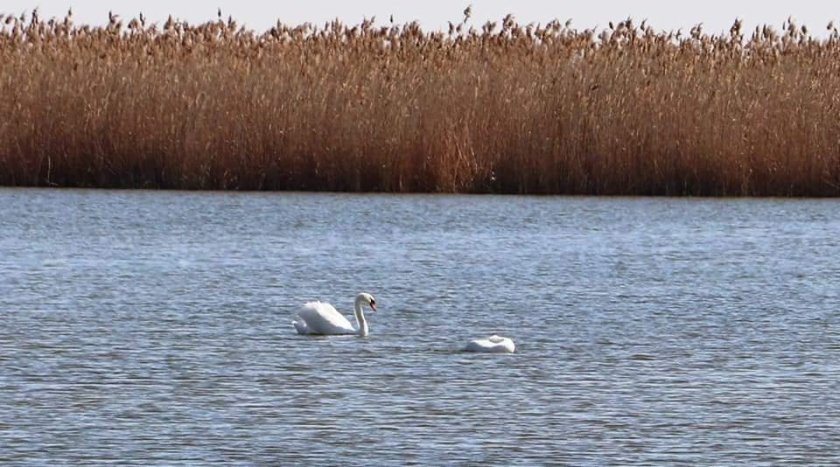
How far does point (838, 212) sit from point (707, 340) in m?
7.17

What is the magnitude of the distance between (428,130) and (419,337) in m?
8.30

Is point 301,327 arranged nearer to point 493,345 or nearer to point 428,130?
point 493,345

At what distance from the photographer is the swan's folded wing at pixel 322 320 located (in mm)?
8578

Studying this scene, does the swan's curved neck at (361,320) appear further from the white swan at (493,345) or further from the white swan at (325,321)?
the white swan at (493,345)

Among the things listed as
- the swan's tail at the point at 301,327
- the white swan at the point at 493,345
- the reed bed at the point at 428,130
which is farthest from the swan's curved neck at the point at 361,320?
the reed bed at the point at 428,130

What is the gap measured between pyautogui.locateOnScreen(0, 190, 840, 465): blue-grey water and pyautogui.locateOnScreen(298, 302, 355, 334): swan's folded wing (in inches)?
2.6

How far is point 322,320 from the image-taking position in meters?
8.58

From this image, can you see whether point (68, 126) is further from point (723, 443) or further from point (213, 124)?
point (723, 443)

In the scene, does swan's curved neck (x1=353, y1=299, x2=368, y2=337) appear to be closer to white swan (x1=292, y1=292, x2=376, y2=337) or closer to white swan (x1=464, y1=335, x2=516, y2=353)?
white swan (x1=292, y1=292, x2=376, y2=337)

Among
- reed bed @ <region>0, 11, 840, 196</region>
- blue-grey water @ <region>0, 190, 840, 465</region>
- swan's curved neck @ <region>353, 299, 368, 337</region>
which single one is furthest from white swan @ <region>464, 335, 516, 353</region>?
reed bed @ <region>0, 11, 840, 196</region>

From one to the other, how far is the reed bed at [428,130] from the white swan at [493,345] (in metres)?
8.68

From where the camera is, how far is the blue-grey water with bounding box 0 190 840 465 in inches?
242

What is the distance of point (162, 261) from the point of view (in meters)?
11.6

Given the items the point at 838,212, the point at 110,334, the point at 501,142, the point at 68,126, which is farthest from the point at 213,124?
the point at 110,334
